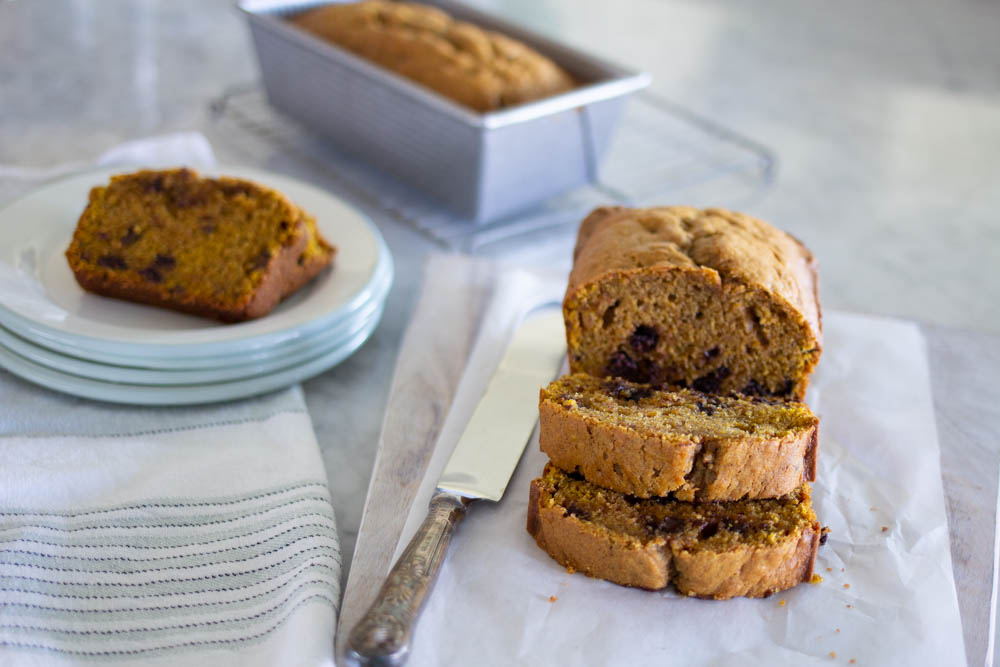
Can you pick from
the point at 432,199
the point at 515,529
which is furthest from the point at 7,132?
the point at 515,529

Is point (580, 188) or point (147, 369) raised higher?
point (147, 369)

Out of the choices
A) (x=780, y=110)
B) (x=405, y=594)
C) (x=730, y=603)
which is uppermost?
(x=405, y=594)

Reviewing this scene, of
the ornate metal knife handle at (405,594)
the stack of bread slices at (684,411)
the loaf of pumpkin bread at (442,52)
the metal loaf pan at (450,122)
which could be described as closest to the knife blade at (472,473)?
the ornate metal knife handle at (405,594)

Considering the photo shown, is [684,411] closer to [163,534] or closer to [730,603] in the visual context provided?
[730,603]

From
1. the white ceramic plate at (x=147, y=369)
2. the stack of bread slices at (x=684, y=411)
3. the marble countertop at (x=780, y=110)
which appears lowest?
the marble countertop at (x=780, y=110)

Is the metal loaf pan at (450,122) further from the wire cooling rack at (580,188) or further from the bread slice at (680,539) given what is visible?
the bread slice at (680,539)

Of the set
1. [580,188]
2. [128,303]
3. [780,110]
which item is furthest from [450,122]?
[780,110]
